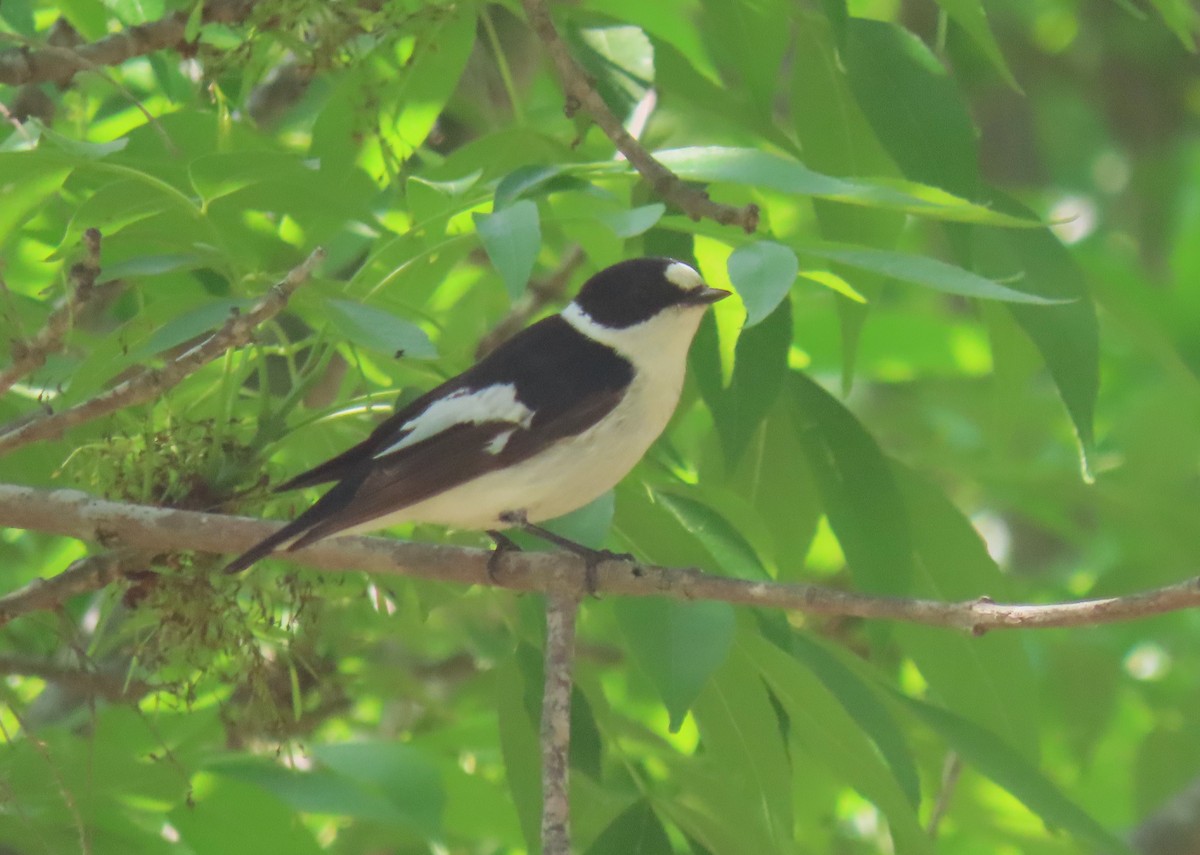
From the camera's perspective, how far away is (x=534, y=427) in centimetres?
284

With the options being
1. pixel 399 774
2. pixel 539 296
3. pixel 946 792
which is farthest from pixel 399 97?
Result: pixel 946 792

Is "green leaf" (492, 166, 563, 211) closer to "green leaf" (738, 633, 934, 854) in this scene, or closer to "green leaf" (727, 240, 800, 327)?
"green leaf" (727, 240, 800, 327)

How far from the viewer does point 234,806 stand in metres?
2.61

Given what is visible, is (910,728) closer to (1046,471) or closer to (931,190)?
(1046,471)

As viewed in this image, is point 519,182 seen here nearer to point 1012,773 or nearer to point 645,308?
point 645,308

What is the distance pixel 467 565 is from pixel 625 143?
69 centimetres

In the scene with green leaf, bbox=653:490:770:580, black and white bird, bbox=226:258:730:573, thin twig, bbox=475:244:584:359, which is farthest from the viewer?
thin twig, bbox=475:244:584:359

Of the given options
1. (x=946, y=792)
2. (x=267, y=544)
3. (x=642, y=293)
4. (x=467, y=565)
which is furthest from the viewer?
(x=946, y=792)

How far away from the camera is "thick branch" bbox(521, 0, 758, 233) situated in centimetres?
226

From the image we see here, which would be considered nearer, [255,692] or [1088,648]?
[255,692]

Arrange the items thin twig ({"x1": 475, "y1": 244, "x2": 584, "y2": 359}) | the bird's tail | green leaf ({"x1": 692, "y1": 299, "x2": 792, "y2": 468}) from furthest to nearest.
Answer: thin twig ({"x1": 475, "y1": 244, "x2": 584, "y2": 359}) → green leaf ({"x1": 692, "y1": 299, "x2": 792, "y2": 468}) → the bird's tail

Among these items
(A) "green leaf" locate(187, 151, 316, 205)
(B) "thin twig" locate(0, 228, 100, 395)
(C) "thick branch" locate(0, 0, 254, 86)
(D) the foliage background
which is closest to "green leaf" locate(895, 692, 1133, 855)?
(D) the foliage background

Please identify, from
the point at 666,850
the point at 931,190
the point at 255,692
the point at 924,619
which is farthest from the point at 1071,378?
the point at 255,692

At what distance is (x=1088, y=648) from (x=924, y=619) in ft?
6.02
